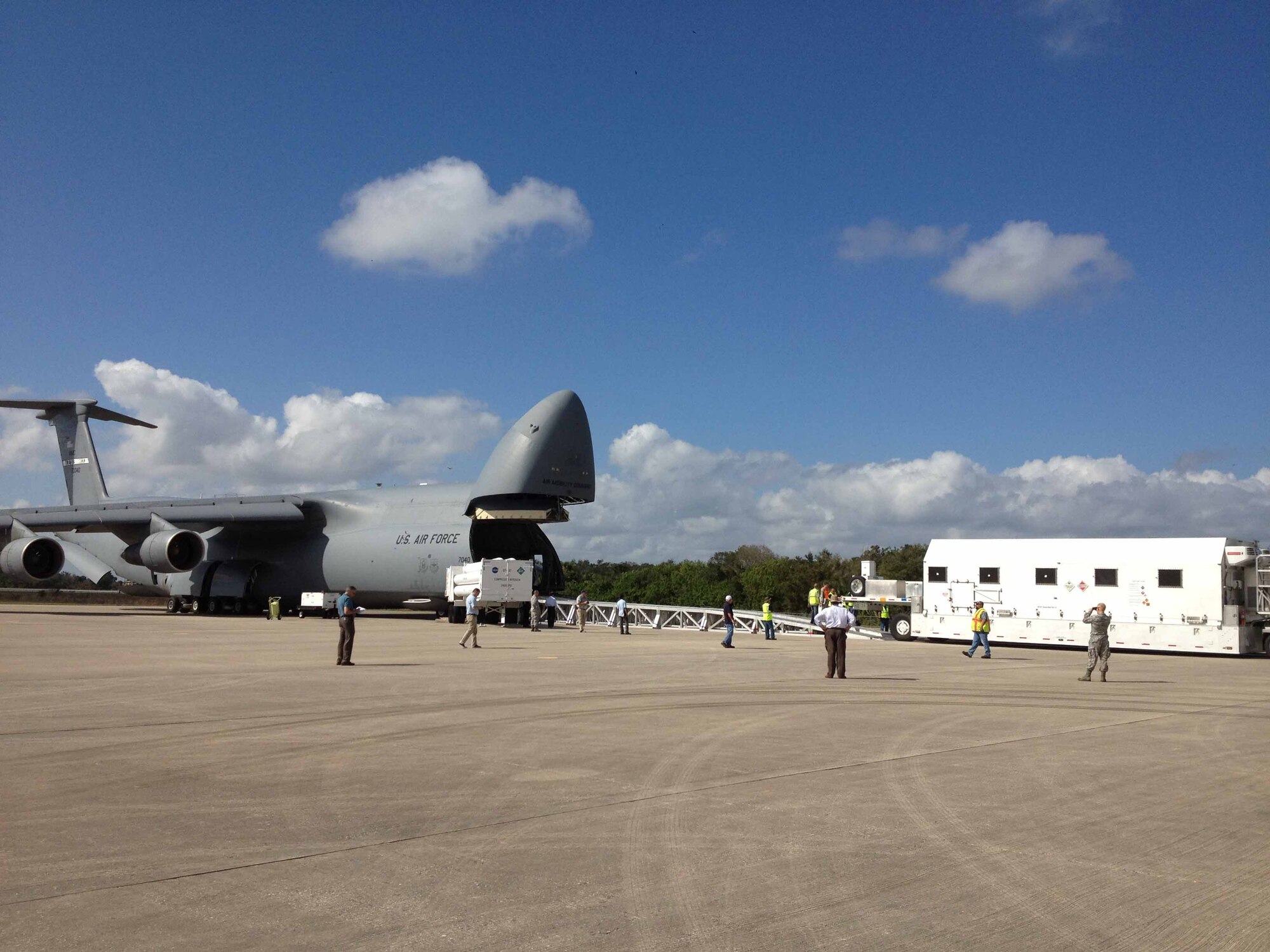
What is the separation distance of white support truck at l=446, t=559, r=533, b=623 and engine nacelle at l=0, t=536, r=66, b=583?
17.4 meters

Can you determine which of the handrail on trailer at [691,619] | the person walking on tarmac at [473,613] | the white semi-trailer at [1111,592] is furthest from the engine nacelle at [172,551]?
the white semi-trailer at [1111,592]

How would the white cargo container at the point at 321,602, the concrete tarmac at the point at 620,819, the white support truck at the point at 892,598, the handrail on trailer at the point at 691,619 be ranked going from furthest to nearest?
1. the white cargo container at the point at 321,602
2. the handrail on trailer at the point at 691,619
3. the white support truck at the point at 892,598
4. the concrete tarmac at the point at 620,819

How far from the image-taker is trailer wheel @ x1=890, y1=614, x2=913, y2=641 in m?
35.7

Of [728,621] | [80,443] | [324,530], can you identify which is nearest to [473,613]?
[728,621]

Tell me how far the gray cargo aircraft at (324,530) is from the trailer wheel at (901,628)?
1302 cm

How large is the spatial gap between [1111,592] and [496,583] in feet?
66.1

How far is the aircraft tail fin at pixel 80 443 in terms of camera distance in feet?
170

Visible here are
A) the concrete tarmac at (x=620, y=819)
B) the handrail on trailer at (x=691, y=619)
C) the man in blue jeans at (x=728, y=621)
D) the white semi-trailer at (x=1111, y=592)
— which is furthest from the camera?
the handrail on trailer at (x=691, y=619)

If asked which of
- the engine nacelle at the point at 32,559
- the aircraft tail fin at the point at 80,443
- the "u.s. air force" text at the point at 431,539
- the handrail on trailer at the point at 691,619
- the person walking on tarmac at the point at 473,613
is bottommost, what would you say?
the handrail on trailer at the point at 691,619

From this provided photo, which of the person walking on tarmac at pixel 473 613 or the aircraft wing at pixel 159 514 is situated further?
the aircraft wing at pixel 159 514

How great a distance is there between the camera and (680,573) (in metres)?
110

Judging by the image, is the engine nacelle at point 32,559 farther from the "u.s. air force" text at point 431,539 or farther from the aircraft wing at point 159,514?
the "u.s. air force" text at point 431,539

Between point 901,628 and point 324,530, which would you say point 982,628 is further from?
point 324,530

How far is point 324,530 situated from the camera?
47.2 meters
